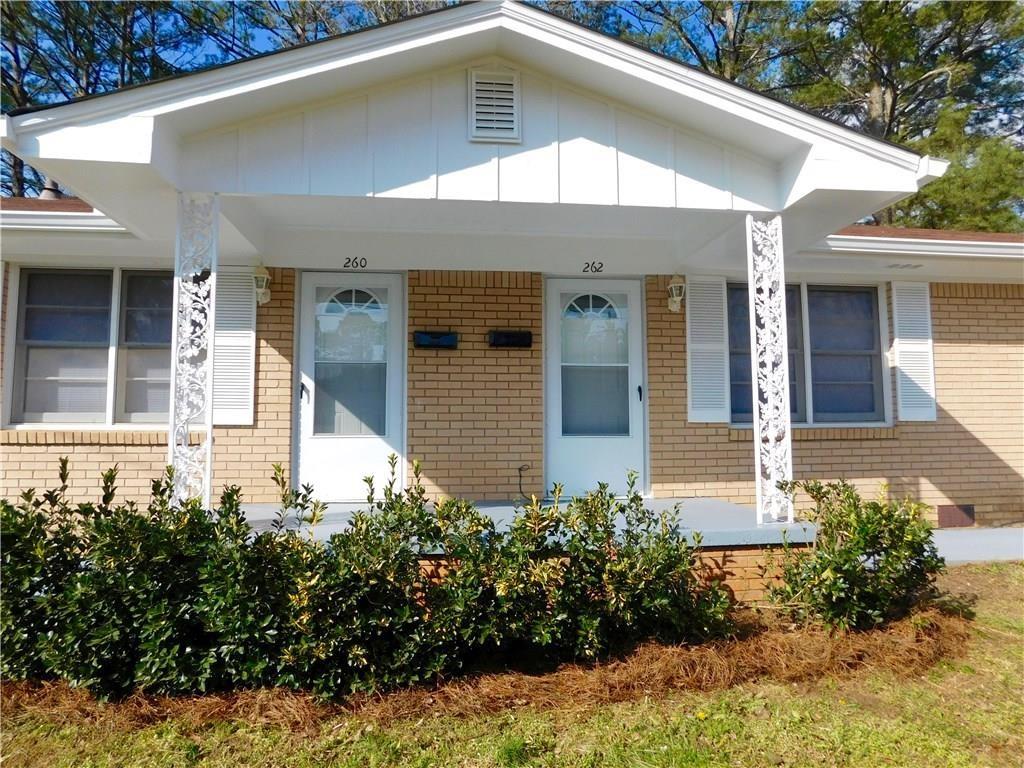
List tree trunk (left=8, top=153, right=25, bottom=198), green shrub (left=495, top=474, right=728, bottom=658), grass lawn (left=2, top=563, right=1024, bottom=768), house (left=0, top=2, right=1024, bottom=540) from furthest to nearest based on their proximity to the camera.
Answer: tree trunk (left=8, top=153, right=25, bottom=198), house (left=0, top=2, right=1024, bottom=540), green shrub (left=495, top=474, right=728, bottom=658), grass lawn (left=2, top=563, right=1024, bottom=768)

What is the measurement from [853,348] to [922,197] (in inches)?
343

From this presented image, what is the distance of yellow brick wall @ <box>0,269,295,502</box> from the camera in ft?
20.0

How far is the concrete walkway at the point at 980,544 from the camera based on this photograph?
5.72 meters

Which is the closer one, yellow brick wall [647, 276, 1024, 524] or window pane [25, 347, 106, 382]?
window pane [25, 347, 106, 382]

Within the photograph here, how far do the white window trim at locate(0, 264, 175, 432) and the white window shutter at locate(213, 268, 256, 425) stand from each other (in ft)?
1.15

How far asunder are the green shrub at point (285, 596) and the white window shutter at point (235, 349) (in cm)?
255

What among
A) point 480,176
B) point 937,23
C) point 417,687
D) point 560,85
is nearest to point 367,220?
point 480,176

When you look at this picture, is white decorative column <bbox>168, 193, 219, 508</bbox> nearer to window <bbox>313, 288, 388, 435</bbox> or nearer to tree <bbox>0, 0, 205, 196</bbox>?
window <bbox>313, 288, 388, 435</bbox>

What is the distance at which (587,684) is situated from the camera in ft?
11.7

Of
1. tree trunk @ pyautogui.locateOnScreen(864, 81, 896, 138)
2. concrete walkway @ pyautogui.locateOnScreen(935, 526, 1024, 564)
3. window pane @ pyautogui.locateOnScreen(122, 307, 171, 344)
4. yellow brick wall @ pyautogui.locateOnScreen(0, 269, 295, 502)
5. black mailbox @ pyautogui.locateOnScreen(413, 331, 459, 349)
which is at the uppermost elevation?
tree trunk @ pyautogui.locateOnScreen(864, 81, 896, 138)

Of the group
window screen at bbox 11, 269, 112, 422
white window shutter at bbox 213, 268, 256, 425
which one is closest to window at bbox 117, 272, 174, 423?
window screen at bbox 11, 269, 112, 422

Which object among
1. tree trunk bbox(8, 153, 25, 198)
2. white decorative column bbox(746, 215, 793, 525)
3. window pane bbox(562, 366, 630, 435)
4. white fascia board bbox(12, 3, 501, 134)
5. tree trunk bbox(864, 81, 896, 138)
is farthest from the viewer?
tree trunk bbox(864, 81, 896, 138)

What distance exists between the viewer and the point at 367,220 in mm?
5398

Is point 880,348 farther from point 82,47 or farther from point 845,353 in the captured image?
point 82,47
